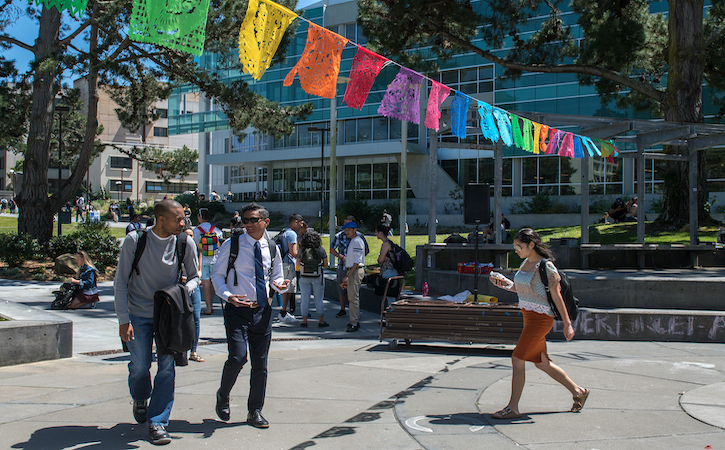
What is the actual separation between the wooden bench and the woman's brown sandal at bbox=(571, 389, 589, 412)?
361 inches

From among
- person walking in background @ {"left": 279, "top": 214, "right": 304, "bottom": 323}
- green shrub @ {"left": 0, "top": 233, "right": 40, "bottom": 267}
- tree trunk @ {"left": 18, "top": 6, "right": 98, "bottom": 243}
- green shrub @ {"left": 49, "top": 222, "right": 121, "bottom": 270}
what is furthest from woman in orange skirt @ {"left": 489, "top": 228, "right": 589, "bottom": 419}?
green shrub @ {"left": 0, "top": 233, "right": 40, "bottom": 267}

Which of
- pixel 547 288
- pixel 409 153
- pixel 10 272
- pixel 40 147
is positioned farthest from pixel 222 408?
pixel 409 153

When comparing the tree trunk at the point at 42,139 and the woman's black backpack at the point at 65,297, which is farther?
the tree trunk at the point at 42,139

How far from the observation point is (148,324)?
4.50m

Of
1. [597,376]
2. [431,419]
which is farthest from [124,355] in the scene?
[597,376]

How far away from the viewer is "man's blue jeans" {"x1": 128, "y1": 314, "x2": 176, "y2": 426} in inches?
172

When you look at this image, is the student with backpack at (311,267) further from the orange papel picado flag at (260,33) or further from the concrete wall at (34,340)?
the concrete wall at (34,340)

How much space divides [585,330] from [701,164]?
1328 centimetres

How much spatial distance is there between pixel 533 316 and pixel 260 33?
14.8ft

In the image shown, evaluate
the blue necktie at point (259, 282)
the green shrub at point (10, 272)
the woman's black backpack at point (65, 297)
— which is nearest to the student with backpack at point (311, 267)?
the woman's black backpack at point (65, 297)

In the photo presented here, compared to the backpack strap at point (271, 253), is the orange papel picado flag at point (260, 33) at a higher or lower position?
higher

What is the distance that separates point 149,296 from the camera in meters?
4.48

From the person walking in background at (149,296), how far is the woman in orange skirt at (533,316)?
8.51 ft

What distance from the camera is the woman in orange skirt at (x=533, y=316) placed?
196 inches
